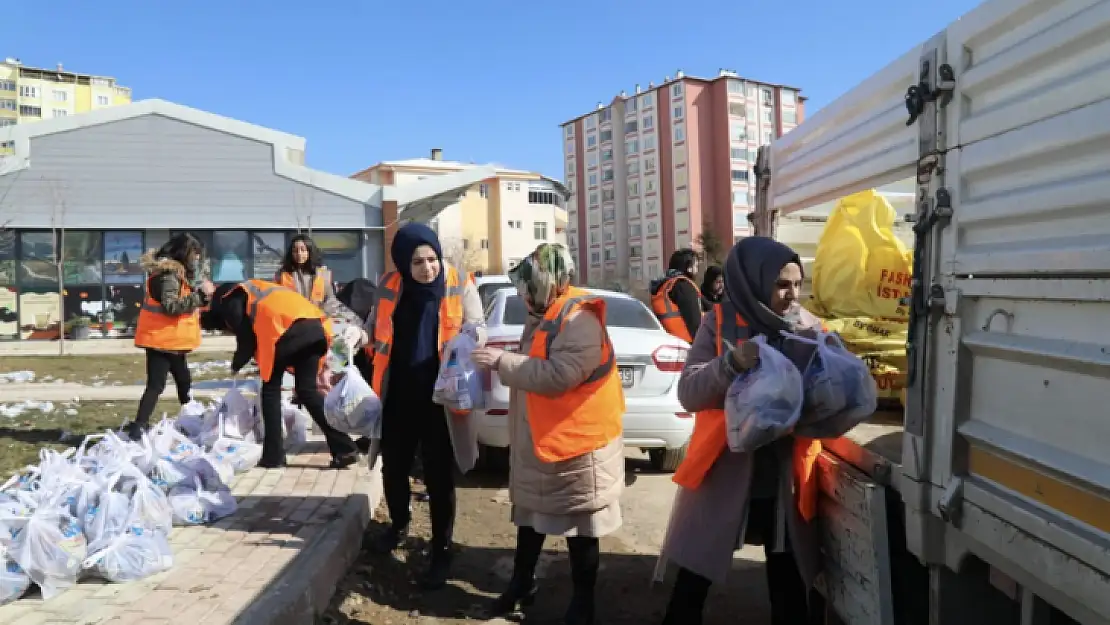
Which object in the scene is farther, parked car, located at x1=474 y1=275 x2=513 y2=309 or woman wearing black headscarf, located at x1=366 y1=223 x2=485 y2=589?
parked car, located at x1=474 y1=275 x2=513 y2=309

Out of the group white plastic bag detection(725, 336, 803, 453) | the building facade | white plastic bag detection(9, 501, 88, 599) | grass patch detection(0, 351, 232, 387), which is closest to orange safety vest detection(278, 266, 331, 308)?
white plastic bag detection(9, 501, 88, 599)

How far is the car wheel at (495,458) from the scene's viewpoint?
641 cm

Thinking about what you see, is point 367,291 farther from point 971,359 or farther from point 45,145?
point 45,145

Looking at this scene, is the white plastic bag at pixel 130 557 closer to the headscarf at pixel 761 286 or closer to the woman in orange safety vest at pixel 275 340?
the woman in orange safety vest at pixel 275 340

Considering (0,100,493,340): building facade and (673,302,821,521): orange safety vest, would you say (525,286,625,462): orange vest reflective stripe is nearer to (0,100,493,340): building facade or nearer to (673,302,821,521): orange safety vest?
(673,302,821,521): orange safety vest

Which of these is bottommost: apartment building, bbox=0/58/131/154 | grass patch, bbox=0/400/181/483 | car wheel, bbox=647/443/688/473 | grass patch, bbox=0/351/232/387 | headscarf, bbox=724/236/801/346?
car wheel, bbox=647/443/688/473

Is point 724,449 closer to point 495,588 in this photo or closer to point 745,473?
point 745,473

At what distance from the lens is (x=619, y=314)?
22.4 ft

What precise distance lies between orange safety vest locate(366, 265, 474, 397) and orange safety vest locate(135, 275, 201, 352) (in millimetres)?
2934

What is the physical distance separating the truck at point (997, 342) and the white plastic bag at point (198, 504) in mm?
3334

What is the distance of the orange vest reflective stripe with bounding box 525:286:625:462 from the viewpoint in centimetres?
322

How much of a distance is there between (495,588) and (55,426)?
17.6 feet

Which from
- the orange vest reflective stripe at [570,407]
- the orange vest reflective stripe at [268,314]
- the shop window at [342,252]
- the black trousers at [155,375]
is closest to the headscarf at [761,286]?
the orange vest reflective stripe at [570,407]

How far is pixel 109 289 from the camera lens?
21.9m
